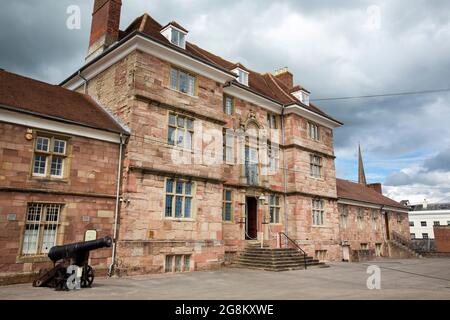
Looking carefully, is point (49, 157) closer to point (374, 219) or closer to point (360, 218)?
point (360, 218)

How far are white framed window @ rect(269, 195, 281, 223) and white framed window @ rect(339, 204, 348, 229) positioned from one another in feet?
28.5

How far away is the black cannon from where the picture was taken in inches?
388

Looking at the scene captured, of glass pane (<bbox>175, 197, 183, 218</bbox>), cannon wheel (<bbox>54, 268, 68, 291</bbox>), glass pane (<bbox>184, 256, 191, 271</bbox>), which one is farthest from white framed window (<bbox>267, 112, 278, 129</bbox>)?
cannon wheel (<bbox>54, 268, 68, 291</bbox>)

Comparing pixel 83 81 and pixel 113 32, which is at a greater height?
pixel 113 32

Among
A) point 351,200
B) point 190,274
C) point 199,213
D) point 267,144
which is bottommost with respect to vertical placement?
point 190,274

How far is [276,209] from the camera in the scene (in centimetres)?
2177

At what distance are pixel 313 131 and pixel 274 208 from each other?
678cm

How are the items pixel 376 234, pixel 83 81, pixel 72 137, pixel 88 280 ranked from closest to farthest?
pixel 88 280 → pixel 72 137 → pixel 83 81 → pixel 376 234

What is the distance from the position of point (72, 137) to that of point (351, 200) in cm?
2346

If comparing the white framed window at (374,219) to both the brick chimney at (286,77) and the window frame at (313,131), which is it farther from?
the brick chimney at (286,77)

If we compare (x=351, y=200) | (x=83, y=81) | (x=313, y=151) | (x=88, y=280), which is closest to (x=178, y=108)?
(x=83, y=81)

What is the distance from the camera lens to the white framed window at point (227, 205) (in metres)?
18.7

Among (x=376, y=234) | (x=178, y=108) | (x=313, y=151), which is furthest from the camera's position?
(x=376, y=234)

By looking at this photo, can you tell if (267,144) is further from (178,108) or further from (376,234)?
(376,234)
